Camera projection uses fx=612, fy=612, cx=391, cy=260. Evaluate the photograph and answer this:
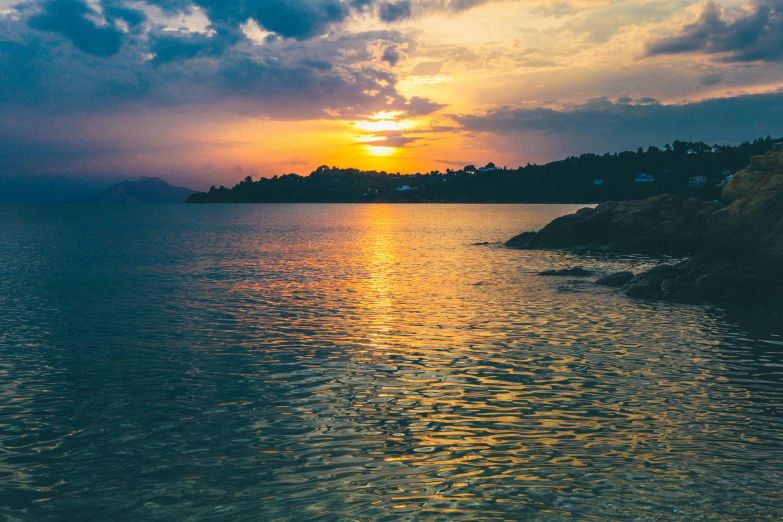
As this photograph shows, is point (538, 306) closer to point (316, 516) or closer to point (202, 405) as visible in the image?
point (202, 405)

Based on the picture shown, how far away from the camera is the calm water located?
11.6m

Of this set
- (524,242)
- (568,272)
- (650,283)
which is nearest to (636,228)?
(524,242)

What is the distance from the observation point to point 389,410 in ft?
55.4

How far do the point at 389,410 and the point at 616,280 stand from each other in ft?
106

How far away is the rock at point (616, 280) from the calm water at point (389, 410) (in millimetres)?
7413

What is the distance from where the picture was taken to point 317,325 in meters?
29.8

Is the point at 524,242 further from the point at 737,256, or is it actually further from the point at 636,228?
the point at 737,256

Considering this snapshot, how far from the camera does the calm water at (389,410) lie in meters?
11.6

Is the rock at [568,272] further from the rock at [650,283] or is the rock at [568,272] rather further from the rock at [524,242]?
the rock at [524,242]

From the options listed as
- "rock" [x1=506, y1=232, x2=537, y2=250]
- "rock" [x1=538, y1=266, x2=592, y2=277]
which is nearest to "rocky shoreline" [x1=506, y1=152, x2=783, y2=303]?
"rock" [x1=538, y1=266, x2=592, y2=277]

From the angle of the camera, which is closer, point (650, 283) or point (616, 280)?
point (650, 283)

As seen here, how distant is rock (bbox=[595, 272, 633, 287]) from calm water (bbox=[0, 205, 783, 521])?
741cm

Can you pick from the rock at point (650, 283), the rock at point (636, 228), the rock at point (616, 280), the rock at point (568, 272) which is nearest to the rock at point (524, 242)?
the rock at point (636, 228)

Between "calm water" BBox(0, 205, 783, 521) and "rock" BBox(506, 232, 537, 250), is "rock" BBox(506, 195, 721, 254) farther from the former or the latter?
"calm water" BBox(0, 205, 783, 521)
